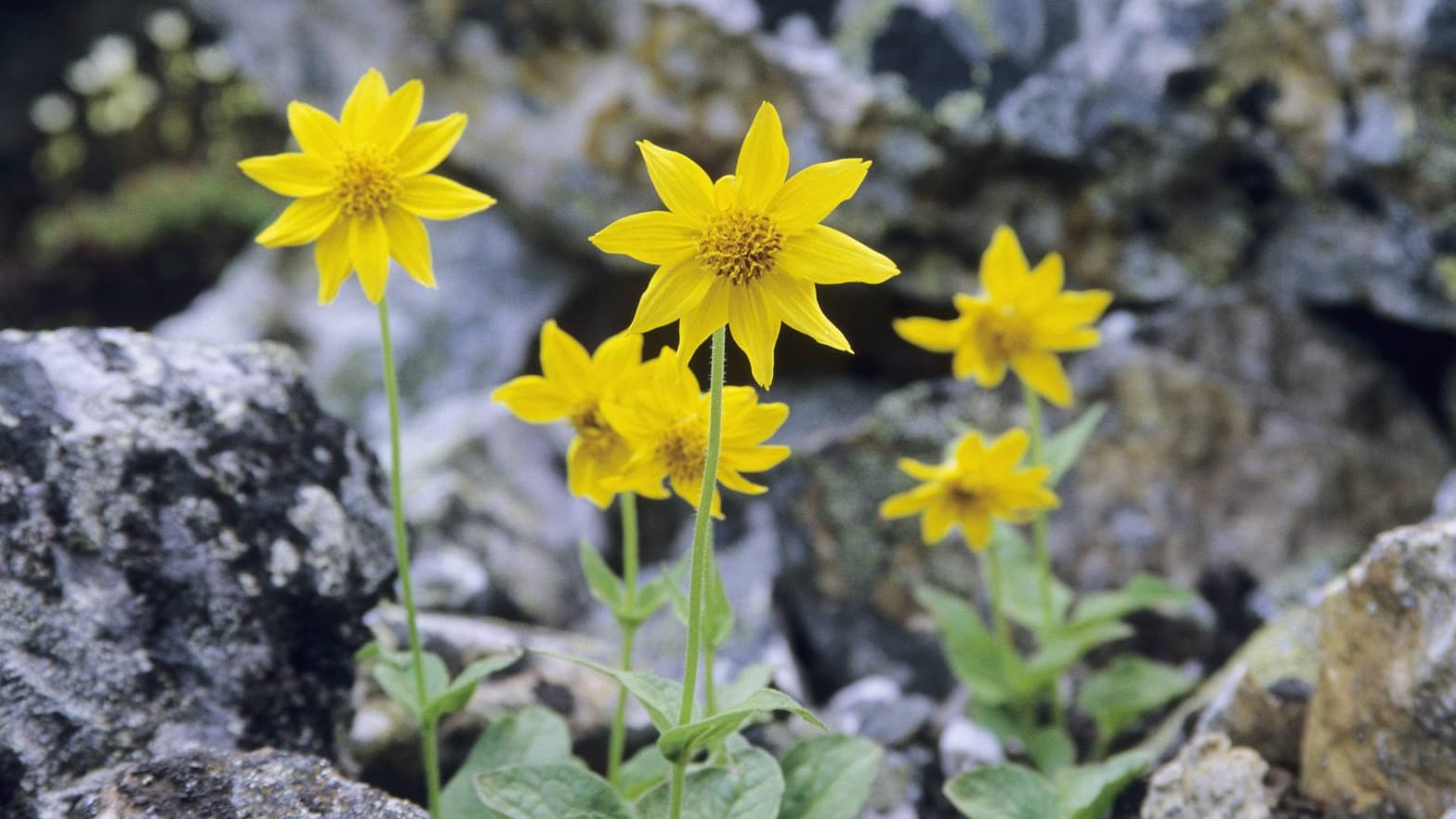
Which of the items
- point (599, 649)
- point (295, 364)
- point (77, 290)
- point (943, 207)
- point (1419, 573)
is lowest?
point (1419, 573)

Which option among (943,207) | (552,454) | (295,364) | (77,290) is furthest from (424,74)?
(77,290)

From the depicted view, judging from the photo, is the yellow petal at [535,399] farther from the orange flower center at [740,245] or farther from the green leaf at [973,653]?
the green leaf at [973,653]

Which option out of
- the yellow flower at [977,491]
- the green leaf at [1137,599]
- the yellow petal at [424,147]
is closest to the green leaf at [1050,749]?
the green leaf at [1137,599]

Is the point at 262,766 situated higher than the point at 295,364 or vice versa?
the point at 295,364

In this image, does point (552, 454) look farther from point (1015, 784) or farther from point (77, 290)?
point (77, 290)

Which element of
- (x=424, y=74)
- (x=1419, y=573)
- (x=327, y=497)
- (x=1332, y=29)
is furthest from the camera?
(x=424, y=74)

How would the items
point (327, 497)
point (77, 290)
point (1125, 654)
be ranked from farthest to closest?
point (77, 290) < point (1125, 654) < point (327, 497)

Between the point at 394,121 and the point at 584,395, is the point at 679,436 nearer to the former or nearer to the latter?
the point at 584,395
